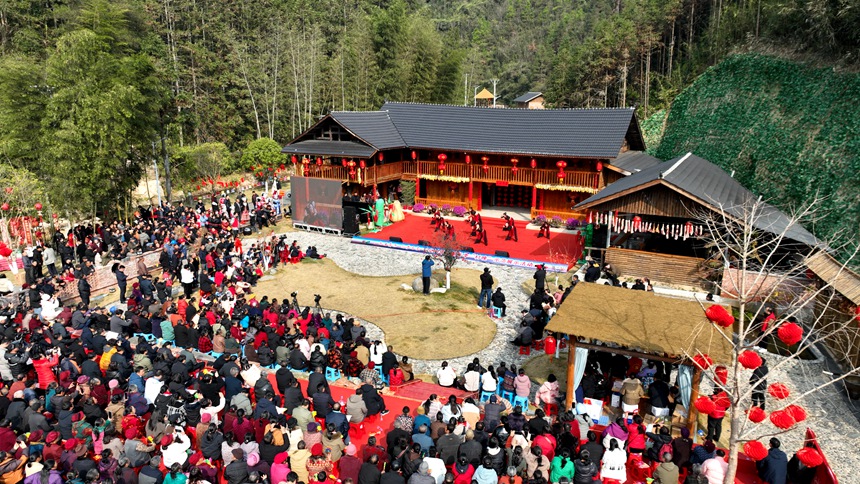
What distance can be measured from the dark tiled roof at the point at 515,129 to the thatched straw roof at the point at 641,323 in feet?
52.2

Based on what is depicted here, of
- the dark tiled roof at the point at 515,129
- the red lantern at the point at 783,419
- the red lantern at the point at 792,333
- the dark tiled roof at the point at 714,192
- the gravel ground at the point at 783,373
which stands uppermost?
the dark tiled roof at the point at 515,129

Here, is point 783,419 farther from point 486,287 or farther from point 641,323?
point 486,287

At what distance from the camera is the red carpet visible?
24.7 meters

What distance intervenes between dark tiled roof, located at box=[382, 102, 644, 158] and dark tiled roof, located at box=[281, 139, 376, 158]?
Result: 10.2ft

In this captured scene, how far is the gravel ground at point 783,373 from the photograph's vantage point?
36.4 feet

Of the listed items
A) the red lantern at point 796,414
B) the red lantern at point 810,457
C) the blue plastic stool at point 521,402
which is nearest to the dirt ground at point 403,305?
the blue plastic stool at point 521,402

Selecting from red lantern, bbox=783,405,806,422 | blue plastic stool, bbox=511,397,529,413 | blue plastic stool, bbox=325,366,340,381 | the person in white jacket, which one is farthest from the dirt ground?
red lantern, bbox=783,405,806,422

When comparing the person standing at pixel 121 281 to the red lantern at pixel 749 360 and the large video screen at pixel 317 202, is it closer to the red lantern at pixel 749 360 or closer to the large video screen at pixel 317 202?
the large video screen at pixel 317 202

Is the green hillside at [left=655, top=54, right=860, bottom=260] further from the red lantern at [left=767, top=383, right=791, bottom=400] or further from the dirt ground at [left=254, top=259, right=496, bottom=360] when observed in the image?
the dirt ground at [left=254, top=259, right=496, bottom=360]

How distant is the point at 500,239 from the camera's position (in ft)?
88.5

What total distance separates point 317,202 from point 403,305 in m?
11.6

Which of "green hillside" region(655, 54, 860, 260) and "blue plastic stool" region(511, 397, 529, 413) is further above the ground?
"green hillside" region(655, 54, 860, 260)

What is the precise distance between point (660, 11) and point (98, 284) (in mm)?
56590

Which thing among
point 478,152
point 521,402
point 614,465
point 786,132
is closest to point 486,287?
point 521,402
